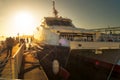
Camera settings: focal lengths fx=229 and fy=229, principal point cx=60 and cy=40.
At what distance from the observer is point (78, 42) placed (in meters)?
14.9

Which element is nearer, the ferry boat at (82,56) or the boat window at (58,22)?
the ferry boat at (82,56)

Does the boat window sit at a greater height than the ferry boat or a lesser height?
greater

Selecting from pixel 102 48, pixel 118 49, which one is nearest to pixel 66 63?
pixel 102 48

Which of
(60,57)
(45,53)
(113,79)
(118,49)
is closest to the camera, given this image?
(113,79)

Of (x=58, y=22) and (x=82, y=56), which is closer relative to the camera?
(x=82, y=56)

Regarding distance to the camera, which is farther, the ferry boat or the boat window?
the boat window

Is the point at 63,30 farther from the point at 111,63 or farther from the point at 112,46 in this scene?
the point at 111,63

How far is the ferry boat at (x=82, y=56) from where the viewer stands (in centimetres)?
1410

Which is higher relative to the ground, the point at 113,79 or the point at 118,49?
the point at 118,49

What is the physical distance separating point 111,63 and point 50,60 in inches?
236

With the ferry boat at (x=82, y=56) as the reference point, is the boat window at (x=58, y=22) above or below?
above

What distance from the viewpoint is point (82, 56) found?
1508 centimetres

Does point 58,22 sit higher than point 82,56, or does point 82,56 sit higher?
point 58,22

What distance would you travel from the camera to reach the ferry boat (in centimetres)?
1410
